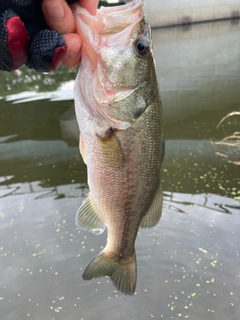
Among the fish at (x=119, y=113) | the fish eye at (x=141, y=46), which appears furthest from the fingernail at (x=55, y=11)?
the fish eye at (x=141, y=46)

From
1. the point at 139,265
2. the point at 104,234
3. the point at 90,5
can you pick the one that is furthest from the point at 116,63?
the point at 104,234

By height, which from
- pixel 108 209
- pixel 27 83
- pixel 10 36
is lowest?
pixel 27 83

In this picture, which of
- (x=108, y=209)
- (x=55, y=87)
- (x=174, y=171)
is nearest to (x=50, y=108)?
(x=55, y=87)

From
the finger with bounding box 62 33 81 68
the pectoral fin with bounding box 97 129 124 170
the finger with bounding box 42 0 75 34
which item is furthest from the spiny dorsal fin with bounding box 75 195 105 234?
the finger with bounding box 42 0 75 34

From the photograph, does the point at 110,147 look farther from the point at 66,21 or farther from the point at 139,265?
the point at 139,265

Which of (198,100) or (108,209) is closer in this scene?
(108,209)

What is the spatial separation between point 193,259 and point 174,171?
197 cm

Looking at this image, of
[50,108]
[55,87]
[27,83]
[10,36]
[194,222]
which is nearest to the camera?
[10,36]

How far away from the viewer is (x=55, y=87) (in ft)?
36.1

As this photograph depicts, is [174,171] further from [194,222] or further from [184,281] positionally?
[184,281]

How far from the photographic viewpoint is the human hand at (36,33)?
49.6 inches

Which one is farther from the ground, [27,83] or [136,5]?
[136,5]

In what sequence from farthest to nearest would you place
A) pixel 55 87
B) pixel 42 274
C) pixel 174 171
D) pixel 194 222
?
pixel 55 87
pixel 174 171
pixel 194 222
pixel 42 274

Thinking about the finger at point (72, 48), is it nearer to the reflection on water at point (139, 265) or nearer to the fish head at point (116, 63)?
the fish head at point (116, 63)
